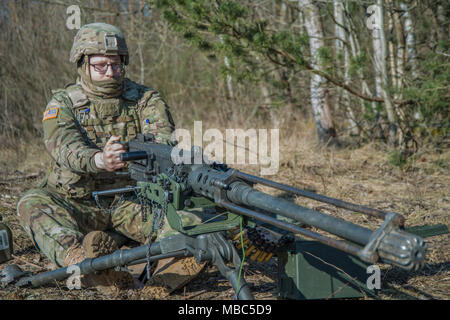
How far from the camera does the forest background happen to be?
5887 mm

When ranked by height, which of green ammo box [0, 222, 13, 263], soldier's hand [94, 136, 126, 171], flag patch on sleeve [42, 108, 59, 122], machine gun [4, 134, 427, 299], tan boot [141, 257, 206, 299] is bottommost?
tan boot [141, 257, 206, 299]

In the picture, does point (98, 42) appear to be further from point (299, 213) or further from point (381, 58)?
point (381, 58)

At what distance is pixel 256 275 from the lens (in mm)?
3576

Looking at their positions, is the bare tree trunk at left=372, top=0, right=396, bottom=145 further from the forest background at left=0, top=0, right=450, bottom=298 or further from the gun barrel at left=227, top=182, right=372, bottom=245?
the gun barrel at left=227, top=182, right=372, bottom=245

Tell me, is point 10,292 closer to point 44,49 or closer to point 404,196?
point 404,196

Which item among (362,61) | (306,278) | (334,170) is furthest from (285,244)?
(362,61)

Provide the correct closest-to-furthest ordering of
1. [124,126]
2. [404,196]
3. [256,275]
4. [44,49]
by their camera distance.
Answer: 1. [256,275]
2. [124,126]
3. [404,196]
4. [44,49]

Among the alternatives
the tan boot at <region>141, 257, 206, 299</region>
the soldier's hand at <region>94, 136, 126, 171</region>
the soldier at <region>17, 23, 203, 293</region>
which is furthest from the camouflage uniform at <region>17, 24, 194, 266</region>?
the tan boot at <region>141, 257, 206, 299</region>

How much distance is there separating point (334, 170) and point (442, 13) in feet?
11.0

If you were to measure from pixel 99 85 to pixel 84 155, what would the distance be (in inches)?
34.1

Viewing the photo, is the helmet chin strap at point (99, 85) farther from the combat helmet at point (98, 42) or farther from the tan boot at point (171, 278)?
the tan boot at point (171, 278)

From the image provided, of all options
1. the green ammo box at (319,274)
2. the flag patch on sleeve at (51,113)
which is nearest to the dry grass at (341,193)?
the green ammo box at (319,274)

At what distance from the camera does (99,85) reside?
13.7 feet

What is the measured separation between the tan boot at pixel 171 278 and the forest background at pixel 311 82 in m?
1.67
